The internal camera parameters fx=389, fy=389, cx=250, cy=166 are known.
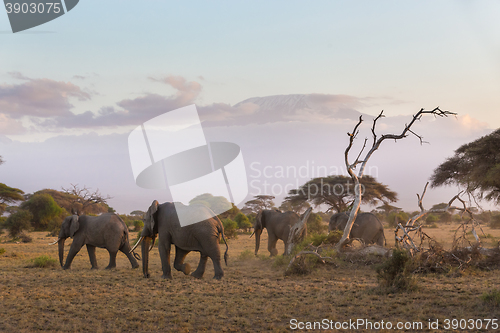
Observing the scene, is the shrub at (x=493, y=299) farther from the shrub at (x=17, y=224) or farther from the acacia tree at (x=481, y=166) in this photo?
the shrub at (x=17, y=224)

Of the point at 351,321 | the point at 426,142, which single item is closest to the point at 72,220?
the point at 351,321

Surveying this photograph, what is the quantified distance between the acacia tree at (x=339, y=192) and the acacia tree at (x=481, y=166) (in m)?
10.9

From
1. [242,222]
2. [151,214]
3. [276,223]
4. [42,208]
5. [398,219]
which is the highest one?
[151,214]

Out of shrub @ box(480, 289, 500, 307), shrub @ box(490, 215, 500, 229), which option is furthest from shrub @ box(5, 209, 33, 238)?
shrub @ box(490, 215, 500, 229)

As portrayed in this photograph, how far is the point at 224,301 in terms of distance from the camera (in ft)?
25.9

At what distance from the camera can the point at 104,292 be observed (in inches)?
348

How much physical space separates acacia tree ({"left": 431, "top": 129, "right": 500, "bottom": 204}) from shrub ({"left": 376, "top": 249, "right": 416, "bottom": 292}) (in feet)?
20.5

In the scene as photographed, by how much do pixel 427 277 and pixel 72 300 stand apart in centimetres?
859

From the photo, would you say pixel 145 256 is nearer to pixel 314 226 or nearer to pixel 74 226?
pixel 74 226

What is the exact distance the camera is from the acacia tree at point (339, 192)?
2770 centimetres

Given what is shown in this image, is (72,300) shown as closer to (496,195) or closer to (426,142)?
(426,142)

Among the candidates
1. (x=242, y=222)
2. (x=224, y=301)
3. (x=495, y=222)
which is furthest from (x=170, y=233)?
(x=495, y=222)

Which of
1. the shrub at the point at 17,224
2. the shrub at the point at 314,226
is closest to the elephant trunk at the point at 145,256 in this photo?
the shrub at the point at 314,226

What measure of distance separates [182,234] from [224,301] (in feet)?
10.5
